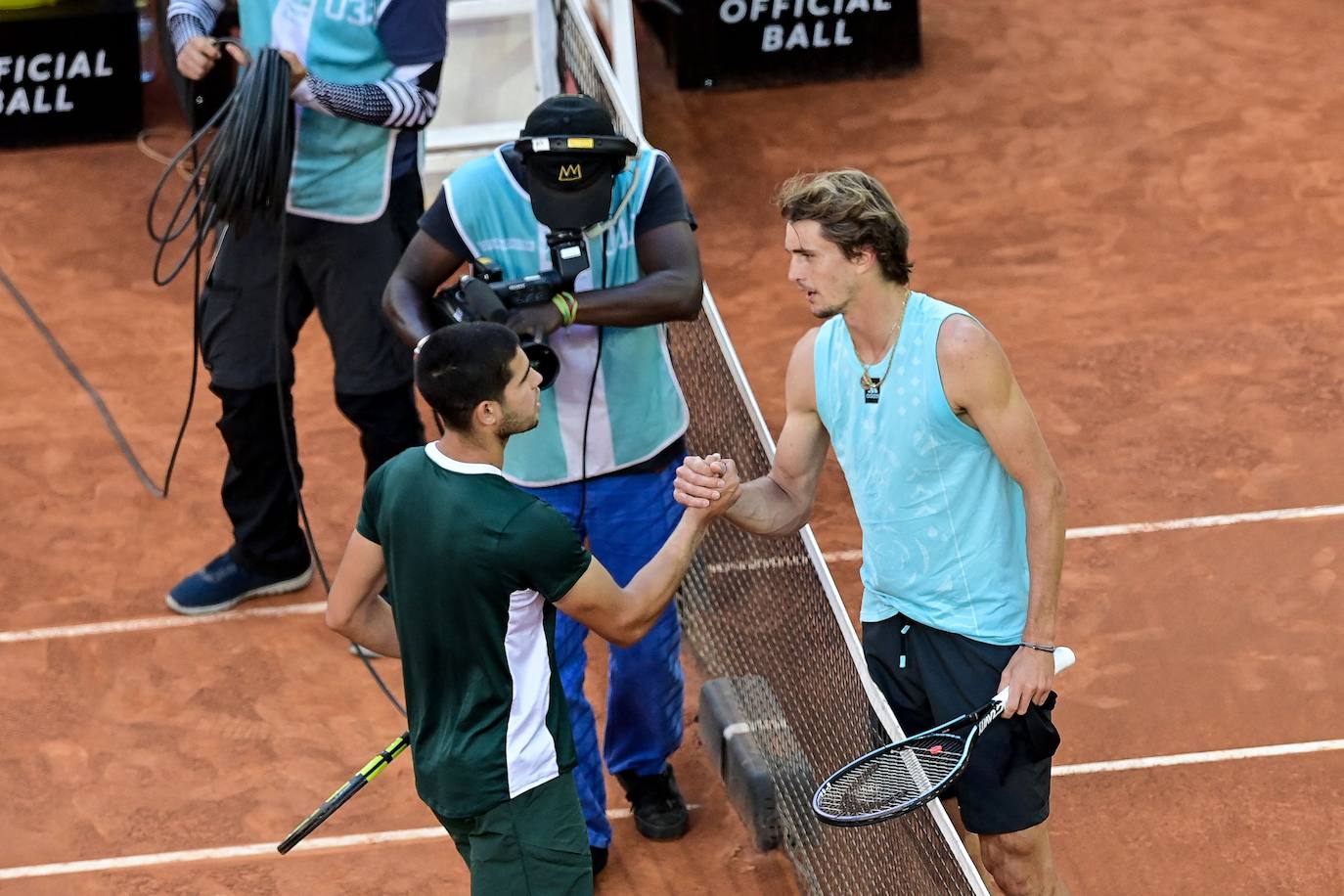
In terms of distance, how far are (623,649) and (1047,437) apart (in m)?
3.12

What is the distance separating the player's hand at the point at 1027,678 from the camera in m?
4.06

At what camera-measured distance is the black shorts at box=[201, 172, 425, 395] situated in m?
6.26

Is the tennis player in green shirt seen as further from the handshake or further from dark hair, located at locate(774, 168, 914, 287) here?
dark hair, located at locate(774, 168, 914, 287)

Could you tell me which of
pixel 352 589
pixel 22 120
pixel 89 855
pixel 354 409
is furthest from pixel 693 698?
pixel 22 120

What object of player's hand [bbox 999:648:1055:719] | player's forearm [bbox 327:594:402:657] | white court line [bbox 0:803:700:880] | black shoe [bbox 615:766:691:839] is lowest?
white court line [bbox 0:803:700:880]

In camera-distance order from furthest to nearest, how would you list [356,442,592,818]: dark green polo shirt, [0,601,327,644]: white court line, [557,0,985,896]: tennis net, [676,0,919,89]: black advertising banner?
1. [676,0,919,89]: black advertising banner
2. [0,601,327,644]: white court line
3. [557,0,985,896]: tennis net
4. [356,442,592,818]: dark green polo shirt

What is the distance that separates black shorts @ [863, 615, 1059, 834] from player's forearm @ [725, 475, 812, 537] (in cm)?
44

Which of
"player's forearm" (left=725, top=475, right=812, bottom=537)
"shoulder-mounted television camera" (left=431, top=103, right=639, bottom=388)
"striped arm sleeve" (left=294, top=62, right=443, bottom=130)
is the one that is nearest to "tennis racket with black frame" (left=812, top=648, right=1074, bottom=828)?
"player's forearm" (left=725, top=475, right=812, bottom=537)

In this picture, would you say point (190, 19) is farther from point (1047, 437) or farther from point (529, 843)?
point (1047, 437)

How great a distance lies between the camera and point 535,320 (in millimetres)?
4645

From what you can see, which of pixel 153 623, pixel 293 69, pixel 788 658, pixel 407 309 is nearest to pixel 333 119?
pixel 293 69

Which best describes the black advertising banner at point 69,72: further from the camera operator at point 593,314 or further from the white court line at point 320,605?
the camera operator at point 593,314

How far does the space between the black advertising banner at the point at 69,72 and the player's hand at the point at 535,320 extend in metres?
7.24

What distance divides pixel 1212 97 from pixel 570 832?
8242mm
